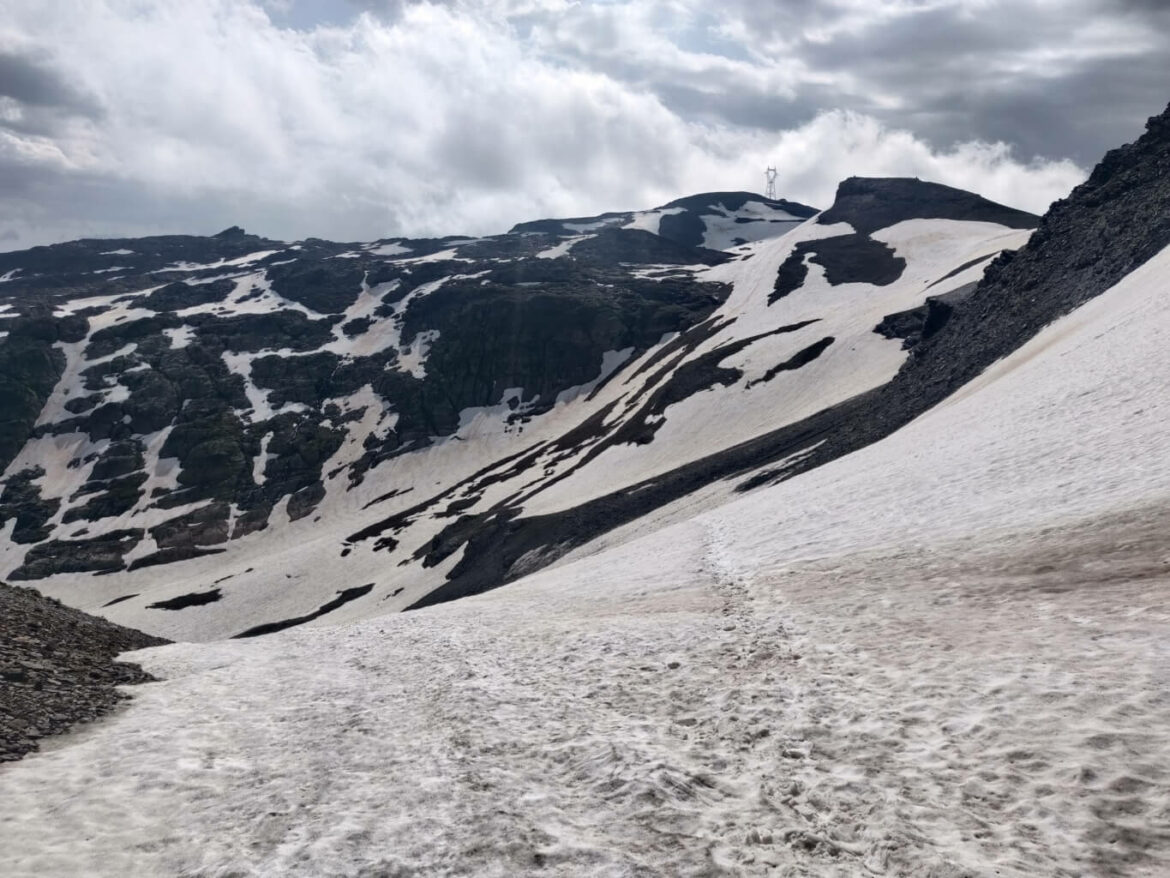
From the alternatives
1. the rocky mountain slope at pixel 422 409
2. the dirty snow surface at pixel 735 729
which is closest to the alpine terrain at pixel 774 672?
the dirty snow surface at pixel 735 729

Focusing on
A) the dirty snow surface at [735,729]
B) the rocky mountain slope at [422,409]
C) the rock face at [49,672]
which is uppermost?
the rocky mountain slope at [422,409]

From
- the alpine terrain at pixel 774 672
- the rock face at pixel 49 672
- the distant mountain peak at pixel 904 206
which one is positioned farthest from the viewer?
the distant mountain peak at pixel 904 206

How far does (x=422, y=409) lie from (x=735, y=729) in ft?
446

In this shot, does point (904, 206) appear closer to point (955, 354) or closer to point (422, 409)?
point (422, 409)

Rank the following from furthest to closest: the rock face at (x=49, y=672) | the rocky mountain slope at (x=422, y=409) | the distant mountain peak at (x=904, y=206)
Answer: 1. the distant mountain peak at (x=904, y=206)
2. the rocky mountain slope at (x=422, y=409)
3. the rock face at (x=49, y=672)

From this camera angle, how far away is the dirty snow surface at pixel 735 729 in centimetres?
864

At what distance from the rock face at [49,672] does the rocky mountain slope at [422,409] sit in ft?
111

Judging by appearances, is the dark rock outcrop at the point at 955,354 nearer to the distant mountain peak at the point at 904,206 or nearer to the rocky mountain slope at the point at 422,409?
the rocky mountain slope at the point at 422,409

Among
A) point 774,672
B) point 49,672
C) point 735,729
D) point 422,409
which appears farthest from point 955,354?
point 422,409

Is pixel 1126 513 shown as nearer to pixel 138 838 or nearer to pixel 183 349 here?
pixel 138 838

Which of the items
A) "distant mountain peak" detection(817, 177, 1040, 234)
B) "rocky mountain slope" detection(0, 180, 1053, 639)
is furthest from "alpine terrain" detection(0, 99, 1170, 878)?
"distant mountain peak" detection(817, 177, 1040, 234)

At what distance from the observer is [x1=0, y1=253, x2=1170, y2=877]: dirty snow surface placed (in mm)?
8641

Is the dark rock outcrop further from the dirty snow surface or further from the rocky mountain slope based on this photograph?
the dirty snow surface

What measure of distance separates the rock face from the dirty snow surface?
0.67 metres
